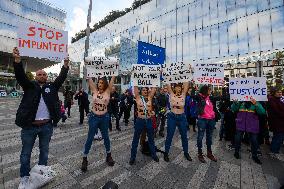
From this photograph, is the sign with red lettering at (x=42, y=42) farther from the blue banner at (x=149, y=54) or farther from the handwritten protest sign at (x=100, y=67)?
the blue banner at (x=149, y=54)

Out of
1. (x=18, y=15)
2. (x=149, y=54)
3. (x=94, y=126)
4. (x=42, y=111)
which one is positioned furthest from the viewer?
(x=18, y=15)

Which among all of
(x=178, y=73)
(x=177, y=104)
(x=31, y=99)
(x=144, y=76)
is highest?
(x=178, y=73)

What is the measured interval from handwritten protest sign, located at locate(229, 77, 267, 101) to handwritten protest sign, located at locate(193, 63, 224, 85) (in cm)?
75

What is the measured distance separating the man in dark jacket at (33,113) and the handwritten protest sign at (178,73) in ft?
9.78

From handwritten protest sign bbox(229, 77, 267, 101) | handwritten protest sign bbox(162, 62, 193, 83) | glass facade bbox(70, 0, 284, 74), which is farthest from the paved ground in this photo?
glass facade bbox(70, 0, 284, 74)

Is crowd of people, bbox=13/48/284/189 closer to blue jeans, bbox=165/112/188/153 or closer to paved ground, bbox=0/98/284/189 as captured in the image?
blue jeans, bbox=165/112/188/153

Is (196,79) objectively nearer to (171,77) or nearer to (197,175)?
(171,77)

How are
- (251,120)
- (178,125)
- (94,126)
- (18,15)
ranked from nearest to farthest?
(94,126), (178,125), (251,120), (18,15)

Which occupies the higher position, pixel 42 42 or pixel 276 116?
pixel 42 42

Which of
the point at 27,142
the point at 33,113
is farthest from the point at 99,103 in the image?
the point at 27,142

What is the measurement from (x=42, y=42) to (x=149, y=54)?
380cm

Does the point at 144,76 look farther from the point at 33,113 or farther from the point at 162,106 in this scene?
the point at 162,106

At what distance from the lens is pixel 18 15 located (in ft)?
143

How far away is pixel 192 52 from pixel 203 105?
87.8ft
